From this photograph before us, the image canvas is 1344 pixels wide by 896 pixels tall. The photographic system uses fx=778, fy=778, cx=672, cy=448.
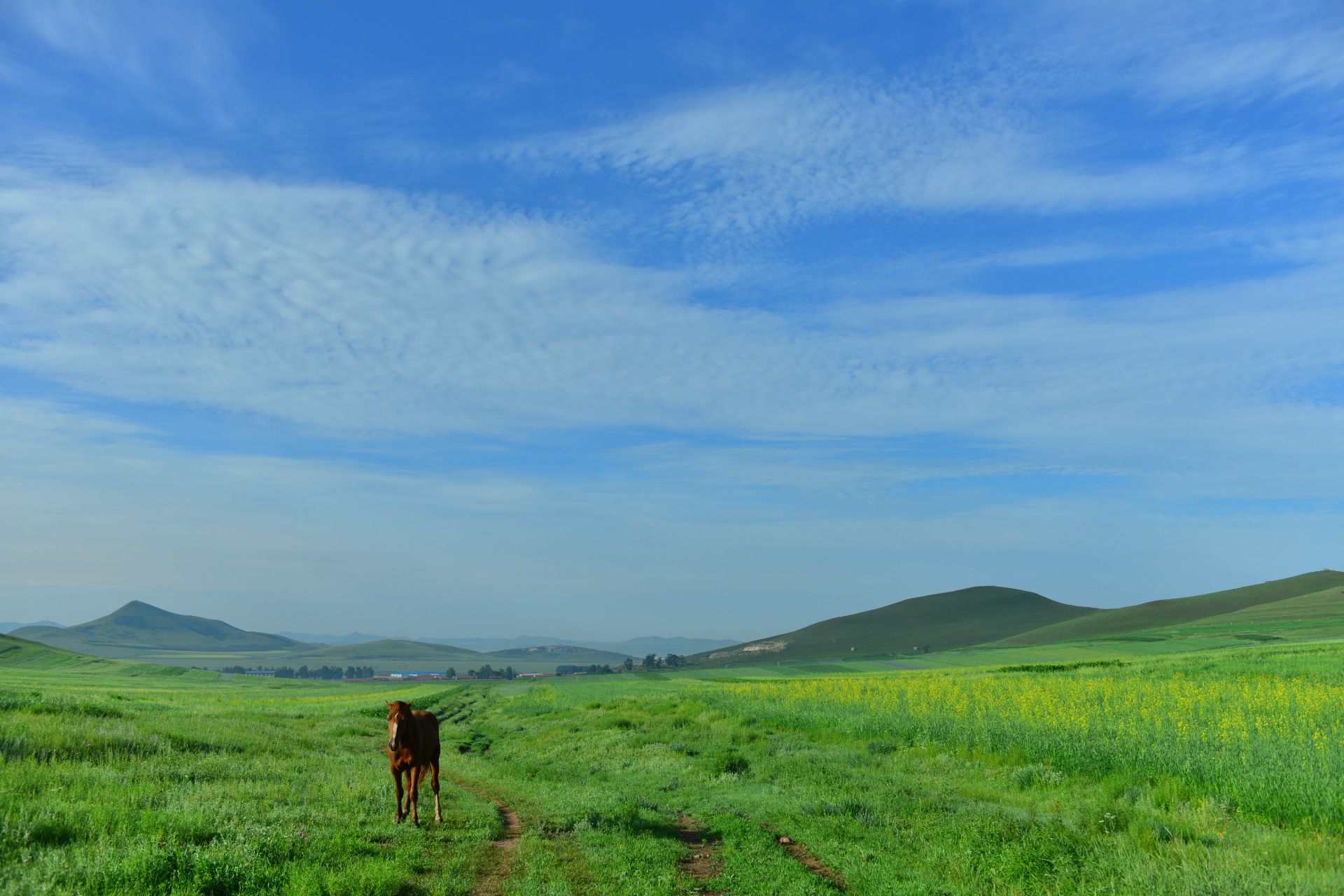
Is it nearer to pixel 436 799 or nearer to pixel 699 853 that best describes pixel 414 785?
pixel 436 799

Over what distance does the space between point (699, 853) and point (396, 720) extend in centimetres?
682

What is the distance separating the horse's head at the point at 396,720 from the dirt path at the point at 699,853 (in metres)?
6.19

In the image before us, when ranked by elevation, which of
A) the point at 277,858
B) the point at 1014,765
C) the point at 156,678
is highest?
the point at 277,858

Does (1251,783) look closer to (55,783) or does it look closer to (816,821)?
(816,821)

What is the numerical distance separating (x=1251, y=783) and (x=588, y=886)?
14.3 m

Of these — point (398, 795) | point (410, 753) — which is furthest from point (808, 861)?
point (398, 795)

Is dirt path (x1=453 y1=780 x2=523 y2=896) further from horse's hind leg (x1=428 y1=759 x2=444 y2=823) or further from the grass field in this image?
horse's hind leg (x1=428 y1=759 x2=444 y2=823)

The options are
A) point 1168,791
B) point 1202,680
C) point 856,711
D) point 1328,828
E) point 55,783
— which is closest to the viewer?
point 1328,828

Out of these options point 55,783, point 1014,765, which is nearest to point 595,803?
point 55,783

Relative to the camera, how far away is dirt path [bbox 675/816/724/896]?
13.4 m

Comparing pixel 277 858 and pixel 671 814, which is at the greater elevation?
pixel 277 858

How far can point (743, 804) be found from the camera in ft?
63.5

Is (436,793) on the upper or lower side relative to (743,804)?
upper

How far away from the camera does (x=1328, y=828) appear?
46.5 ft
